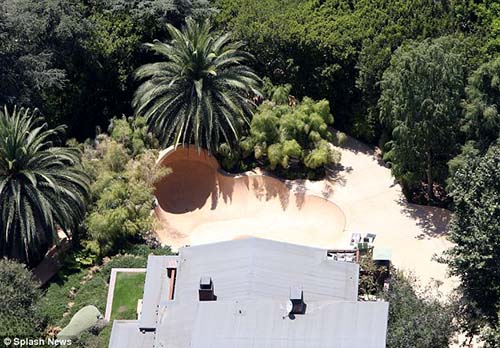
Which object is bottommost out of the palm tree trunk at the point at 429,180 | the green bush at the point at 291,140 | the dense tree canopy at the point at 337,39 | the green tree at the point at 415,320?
the green tree at the point at 415,320

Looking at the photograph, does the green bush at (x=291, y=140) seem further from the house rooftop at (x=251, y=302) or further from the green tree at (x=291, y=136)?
the house rooftop at (x=251, y=302)

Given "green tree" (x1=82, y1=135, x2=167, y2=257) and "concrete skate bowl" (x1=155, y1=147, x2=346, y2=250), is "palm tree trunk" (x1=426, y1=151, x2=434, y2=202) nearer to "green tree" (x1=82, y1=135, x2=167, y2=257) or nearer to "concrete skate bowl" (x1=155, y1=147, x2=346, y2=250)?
Answer: "concrete skate bowl" (x1=155, y1=147, x2=346, y2=250)

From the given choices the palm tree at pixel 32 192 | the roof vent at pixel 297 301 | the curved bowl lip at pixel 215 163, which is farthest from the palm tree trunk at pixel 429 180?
the palm tree at pixel 32 192

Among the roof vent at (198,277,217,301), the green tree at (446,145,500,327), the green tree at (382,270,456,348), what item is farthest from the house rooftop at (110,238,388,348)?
the green tree at (446,145,500,327)

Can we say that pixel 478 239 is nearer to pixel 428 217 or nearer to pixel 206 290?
pixel 428 217

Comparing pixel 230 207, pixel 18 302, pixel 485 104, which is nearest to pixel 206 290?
pixel 18 302

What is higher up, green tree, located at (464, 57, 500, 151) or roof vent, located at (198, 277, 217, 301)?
green tree, located at (464, 57, 500, 151)
